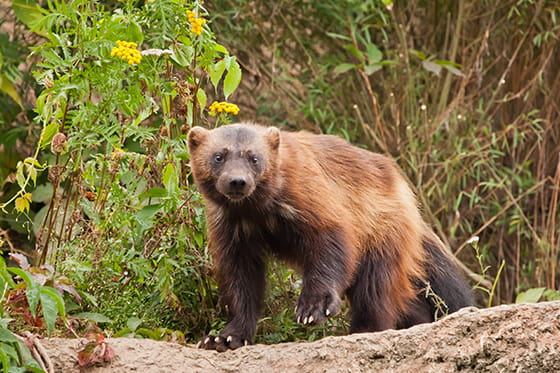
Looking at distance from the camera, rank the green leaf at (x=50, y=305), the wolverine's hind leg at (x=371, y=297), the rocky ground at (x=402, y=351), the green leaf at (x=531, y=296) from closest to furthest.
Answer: the rocky ground at (x=402, y=351) < the green leaf at (x=50, y=305) < the wolverine's hind leg at (x=371, y=297) < the green leaf at (x=531, y=296)

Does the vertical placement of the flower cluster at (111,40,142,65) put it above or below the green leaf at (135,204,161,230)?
above

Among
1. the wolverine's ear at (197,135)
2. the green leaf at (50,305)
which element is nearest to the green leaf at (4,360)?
the green leaf at (50,305)

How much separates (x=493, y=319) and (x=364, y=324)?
5.15 ft

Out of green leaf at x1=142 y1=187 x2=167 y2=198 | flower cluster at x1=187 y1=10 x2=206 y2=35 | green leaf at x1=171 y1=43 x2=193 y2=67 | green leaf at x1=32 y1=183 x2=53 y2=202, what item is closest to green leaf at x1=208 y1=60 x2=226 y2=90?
green leaf at x1=171 y1=43 x2=193 y2=67

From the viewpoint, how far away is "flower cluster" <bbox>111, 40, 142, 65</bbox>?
4652 millimetres

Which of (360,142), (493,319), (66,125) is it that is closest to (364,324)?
(493,319)

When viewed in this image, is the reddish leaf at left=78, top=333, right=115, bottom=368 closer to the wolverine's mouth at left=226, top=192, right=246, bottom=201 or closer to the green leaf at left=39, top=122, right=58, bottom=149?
the wolverine's mouth at left=226, top=192, right=246, bottom=201

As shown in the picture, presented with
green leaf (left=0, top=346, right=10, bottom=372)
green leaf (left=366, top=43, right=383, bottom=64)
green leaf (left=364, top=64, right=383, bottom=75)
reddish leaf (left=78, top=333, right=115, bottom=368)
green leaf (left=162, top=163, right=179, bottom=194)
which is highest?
green leaf (left=366, top=43, right=383, bottom=64)

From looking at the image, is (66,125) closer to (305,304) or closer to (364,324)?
(305,304)

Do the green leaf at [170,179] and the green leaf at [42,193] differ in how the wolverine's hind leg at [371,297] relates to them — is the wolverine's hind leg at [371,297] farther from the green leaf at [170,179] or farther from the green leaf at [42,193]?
the green leaf at [42,193]

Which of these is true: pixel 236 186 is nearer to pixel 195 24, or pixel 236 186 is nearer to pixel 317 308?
pixel 317 308

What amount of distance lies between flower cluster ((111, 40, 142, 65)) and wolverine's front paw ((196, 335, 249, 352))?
1488 mm

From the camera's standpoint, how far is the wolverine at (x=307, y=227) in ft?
15.8

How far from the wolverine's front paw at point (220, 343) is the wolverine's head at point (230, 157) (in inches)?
28.5
